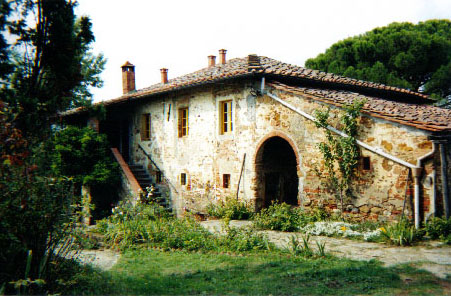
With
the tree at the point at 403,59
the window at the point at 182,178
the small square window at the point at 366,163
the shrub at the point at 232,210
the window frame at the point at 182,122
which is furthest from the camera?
the tree at the point at 403,59

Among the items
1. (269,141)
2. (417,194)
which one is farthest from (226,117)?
(417,194)

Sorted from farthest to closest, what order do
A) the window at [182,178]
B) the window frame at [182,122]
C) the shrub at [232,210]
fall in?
the window frame at [182,122] < the window at [182,178] < the shrub at [232,210]

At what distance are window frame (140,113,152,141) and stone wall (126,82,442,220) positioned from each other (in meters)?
0.26

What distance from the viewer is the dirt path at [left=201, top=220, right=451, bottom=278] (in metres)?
5.71

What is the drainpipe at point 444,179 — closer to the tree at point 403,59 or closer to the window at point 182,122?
the window at point 182,122

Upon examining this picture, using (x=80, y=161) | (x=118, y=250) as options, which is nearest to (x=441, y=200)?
(x=118, y=250)

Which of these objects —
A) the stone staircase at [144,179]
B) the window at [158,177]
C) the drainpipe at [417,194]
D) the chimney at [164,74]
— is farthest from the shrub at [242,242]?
the chimney at [164,74]

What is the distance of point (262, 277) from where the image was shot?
527 centimetres

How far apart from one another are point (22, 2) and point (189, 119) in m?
8.92

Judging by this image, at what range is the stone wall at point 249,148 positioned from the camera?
8180 millimetres

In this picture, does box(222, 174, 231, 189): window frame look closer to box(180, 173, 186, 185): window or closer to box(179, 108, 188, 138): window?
box(180, 173, 186, 185): window

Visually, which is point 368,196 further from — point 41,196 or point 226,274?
point 41,196

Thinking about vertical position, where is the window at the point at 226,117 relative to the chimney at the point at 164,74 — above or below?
below

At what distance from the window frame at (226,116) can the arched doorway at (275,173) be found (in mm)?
1434
